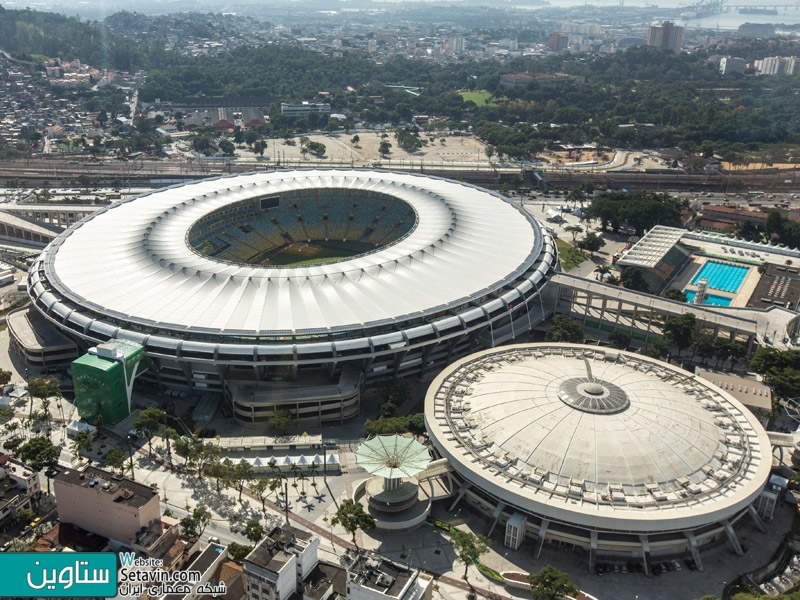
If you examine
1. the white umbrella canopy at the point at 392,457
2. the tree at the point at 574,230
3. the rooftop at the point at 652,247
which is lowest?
the tree at the point at 574,230

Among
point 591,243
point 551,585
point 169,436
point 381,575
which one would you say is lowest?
point 551,585

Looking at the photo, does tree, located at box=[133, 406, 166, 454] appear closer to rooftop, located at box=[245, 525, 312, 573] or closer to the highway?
rooftop, located at box=[245, 525, 312, 573]

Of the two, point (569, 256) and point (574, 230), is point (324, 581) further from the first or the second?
point (574, 230)

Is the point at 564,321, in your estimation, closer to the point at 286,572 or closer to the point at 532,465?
the point at 532,465

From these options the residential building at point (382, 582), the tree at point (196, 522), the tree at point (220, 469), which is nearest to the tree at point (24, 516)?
the tree at point (196, 522)

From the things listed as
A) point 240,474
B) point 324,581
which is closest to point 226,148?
point 240,474

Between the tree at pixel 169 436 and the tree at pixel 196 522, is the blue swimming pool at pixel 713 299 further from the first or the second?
the tree at pixel 196 522

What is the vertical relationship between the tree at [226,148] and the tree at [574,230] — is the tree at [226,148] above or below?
above
